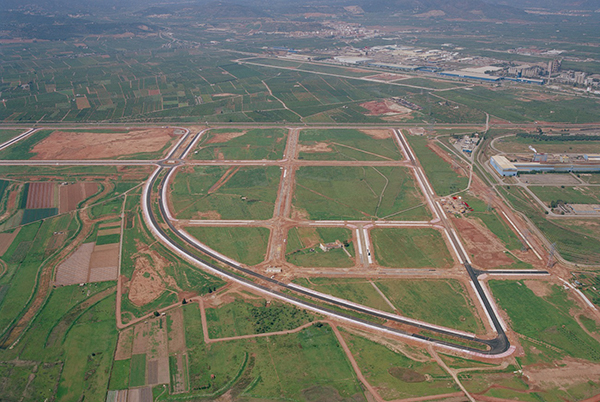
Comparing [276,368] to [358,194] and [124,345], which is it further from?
[358,194]

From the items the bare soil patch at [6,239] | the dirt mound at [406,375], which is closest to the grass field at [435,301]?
the dirt mound at [406,375]

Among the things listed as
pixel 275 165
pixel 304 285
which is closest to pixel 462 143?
pixel 275 165

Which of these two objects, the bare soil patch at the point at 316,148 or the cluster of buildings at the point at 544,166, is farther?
the bare soil patch at the point at 316,148

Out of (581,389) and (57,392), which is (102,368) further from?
(581,389)

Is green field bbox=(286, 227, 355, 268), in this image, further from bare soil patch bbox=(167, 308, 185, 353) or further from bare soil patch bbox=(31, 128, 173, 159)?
bare soil patch bbox=(31, 128, 173, 159)

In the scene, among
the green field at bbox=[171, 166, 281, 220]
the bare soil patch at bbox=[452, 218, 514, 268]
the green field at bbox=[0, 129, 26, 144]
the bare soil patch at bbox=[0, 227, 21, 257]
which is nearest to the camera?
the bare soil patch at bbox=[452, 218, 514, 268]

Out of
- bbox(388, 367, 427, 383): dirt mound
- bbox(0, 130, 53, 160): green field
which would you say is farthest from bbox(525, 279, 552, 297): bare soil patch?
bbox(0, 130, 53, 160): green field

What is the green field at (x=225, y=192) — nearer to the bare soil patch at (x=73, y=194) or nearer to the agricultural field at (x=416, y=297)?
the bare soil patch at (x=73, y=194)

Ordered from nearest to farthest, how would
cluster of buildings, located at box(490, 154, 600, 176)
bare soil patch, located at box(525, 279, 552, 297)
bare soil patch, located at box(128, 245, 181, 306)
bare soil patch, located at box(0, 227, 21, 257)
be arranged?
bare soil patch, located at box(525, 279, 552, 297), bare soil patch, located at box(128, 245, 181, 306), bare soil patch, located at box(0, 227, 21, 257), cluster of buildings, located at box(490, 154, 600, 176)
